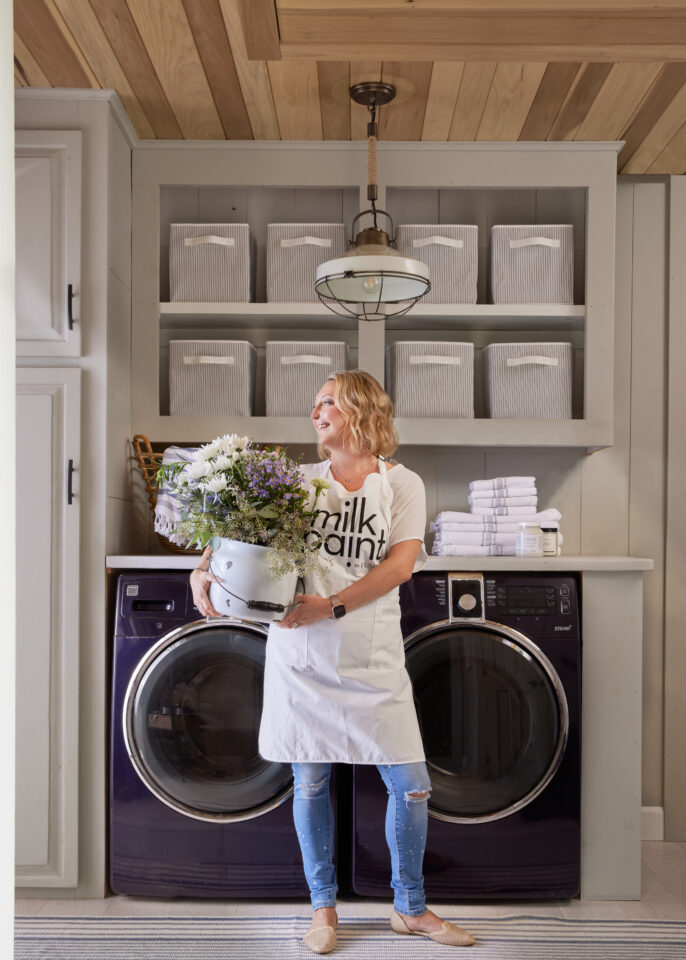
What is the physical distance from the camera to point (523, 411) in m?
2.72

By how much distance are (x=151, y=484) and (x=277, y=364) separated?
1.82 ft

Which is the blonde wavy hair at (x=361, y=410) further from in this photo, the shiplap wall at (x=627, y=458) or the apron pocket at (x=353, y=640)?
the shiplap wall at (x=627, y=458)

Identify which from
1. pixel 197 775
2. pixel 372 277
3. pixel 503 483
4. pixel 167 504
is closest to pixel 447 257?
pixel 372 277

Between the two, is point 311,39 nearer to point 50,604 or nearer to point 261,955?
point 50,604

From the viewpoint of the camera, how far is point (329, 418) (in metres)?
2.13

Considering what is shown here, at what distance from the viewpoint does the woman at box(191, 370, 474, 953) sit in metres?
2.05

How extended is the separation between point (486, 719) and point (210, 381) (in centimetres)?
132

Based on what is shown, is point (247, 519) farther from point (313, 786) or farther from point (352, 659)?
point (313, 786)

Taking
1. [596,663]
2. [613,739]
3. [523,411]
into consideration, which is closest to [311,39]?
[523,411]

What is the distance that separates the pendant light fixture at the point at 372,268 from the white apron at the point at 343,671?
58cm

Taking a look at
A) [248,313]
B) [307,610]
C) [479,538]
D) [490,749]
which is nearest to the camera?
[307,610]

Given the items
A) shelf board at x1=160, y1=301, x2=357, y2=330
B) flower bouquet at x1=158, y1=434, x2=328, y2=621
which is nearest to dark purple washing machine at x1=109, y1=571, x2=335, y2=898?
flower bouquet at x1=158, y1=434, x2=328, y2=621

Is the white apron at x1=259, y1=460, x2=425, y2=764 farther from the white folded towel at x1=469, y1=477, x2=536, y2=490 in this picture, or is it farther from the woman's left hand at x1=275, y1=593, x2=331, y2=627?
the white folded towel at x1=469, y1=477, x2=536, y2=490

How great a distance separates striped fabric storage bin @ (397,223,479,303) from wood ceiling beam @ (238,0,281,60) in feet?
2.48
